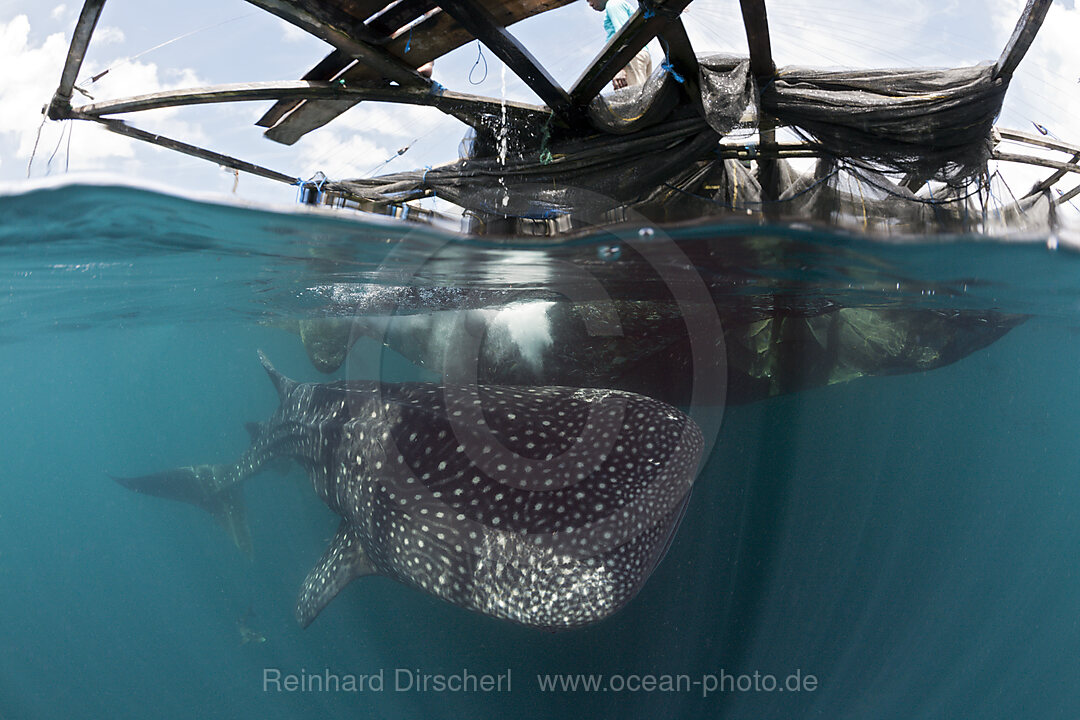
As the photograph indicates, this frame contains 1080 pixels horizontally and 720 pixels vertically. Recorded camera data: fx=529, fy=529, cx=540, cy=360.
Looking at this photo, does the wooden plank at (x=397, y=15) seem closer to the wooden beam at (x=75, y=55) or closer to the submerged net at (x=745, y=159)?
the submerged net at (x=745, y=159)

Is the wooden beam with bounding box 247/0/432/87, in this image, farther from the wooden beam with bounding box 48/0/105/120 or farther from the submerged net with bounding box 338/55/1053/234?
the wooden beam with bounding box 48/0/105/120

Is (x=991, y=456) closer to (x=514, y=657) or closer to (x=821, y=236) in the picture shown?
(x=821, y=236)

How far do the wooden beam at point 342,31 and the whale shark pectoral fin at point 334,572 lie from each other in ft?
12.6

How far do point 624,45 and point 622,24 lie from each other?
40 centimetres

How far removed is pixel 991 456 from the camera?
13828 millimetres

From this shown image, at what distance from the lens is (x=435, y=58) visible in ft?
15.4

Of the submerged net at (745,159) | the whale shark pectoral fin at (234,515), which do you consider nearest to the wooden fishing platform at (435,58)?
the submerged net at (745,159)

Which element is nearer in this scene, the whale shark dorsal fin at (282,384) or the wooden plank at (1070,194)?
the whale shark dorsal fin at (282,384)

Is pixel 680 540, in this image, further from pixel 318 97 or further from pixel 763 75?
pixel 318 97

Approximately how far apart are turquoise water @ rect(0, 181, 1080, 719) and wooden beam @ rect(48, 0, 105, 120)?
1.09m

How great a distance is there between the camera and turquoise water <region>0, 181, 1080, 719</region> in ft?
16.4

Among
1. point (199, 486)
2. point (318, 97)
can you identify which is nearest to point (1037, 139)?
point (318, 97)

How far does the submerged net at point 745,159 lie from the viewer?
4.25 meters

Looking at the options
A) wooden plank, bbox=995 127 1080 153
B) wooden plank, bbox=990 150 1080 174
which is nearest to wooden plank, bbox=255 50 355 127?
wooden plank, bbox=995 127 1080 153
